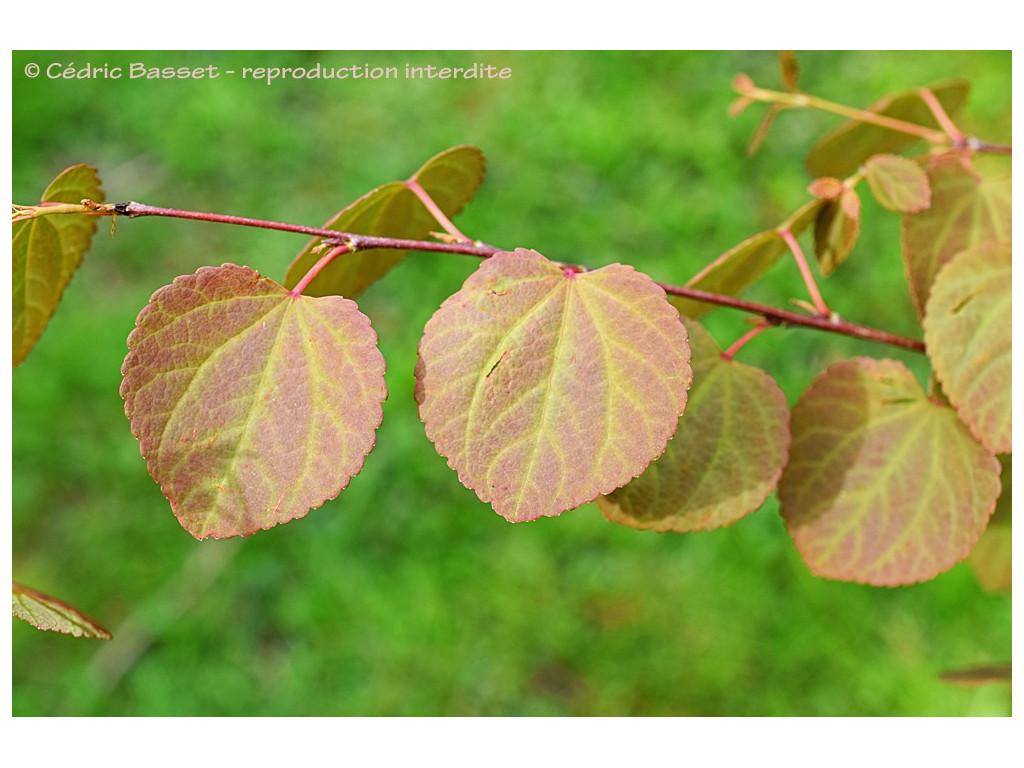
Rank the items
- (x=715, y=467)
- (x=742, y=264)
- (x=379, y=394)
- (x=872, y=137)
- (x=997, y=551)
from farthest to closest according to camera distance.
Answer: (x=872, y=137)
(x=997, y=551)
(x=742, y=264)
(x=715, y=467)
(x=379, y=394)

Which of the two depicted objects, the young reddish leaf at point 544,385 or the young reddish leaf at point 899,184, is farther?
the young reddish leaf at point 899,184

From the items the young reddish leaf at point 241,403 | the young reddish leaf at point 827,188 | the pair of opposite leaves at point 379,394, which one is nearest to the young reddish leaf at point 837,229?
the young reddish leaf at point 827,188

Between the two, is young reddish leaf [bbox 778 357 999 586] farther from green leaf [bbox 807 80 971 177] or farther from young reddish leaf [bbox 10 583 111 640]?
young reddish leaf [bbox 10 583 111 640]

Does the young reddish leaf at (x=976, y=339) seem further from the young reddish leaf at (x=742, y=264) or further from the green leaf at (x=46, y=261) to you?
the green leaf at (x=46, y=261)

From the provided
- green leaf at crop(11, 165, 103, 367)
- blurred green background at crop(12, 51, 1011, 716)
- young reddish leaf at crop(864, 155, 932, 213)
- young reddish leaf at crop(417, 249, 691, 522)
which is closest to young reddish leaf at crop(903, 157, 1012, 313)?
young reddish leaf at crop(864, 155, 932, 213)

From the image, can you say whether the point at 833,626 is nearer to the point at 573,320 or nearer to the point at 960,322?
the point at 960,322

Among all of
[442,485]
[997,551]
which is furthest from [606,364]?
[442,485]

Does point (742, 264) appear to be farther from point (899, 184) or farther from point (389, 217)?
point (389, 217)

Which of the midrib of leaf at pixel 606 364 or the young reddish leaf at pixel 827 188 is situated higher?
the young reddish leaf at pixel 827 188
